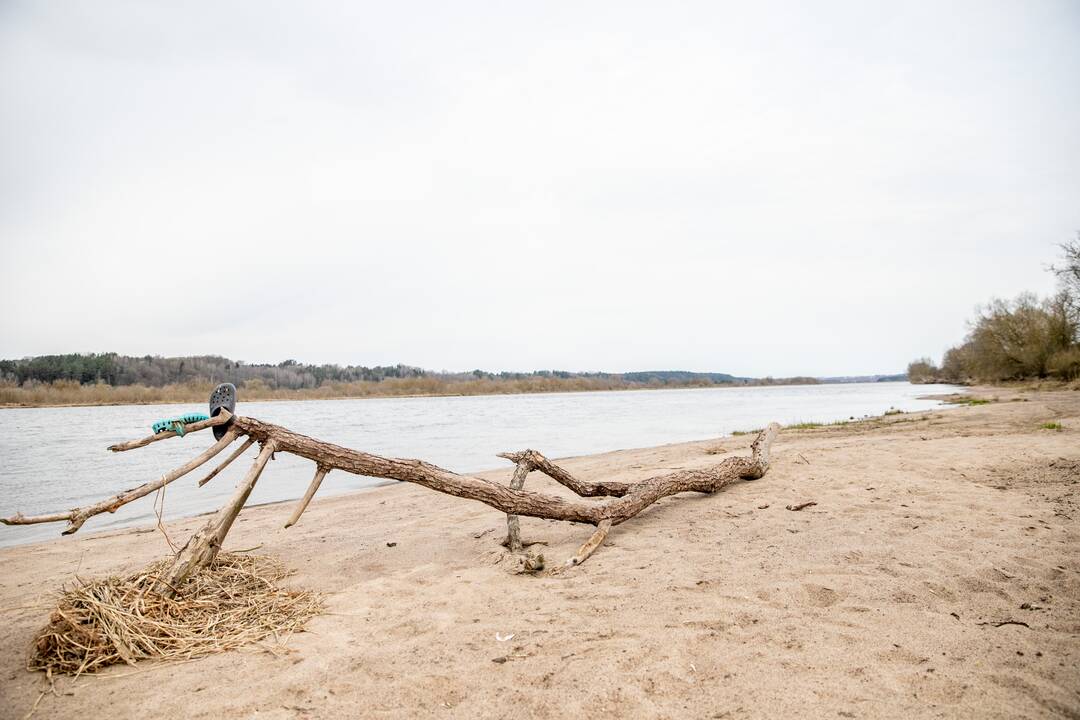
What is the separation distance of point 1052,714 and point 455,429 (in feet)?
84.0

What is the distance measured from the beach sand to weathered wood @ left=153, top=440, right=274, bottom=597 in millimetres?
742

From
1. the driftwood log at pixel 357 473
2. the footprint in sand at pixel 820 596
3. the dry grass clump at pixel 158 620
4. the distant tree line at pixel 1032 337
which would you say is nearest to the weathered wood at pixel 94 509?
the driftwood log at pixel 357 473

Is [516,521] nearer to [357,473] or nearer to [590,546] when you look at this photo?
[590,546]

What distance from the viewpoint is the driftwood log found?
Answer: 3.91 m

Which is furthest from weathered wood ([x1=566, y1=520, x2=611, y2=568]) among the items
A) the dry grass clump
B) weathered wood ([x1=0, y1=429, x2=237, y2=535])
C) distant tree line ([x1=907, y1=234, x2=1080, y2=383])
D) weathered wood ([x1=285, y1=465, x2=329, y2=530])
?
distant tree line ([x1=907, y1=234, x2=1080, y2=383])

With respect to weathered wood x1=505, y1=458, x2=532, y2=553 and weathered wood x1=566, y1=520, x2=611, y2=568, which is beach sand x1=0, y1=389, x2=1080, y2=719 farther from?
weathered wood x1=505, y1=458, x2=532, y2=553

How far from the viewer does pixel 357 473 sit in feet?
15.9

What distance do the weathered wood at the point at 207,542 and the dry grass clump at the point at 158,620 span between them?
0.26 ft

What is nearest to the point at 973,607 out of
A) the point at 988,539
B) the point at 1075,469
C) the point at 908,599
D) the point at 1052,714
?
the point at 908,599

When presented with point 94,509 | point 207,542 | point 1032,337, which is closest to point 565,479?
point 207,542

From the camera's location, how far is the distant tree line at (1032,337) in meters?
33.7

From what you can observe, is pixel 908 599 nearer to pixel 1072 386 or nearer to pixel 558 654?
pixel 558 654

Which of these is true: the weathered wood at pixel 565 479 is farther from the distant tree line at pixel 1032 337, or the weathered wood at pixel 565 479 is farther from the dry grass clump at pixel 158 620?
the distant tree line at pixel 1032 337

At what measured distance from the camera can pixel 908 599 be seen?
141 inches
